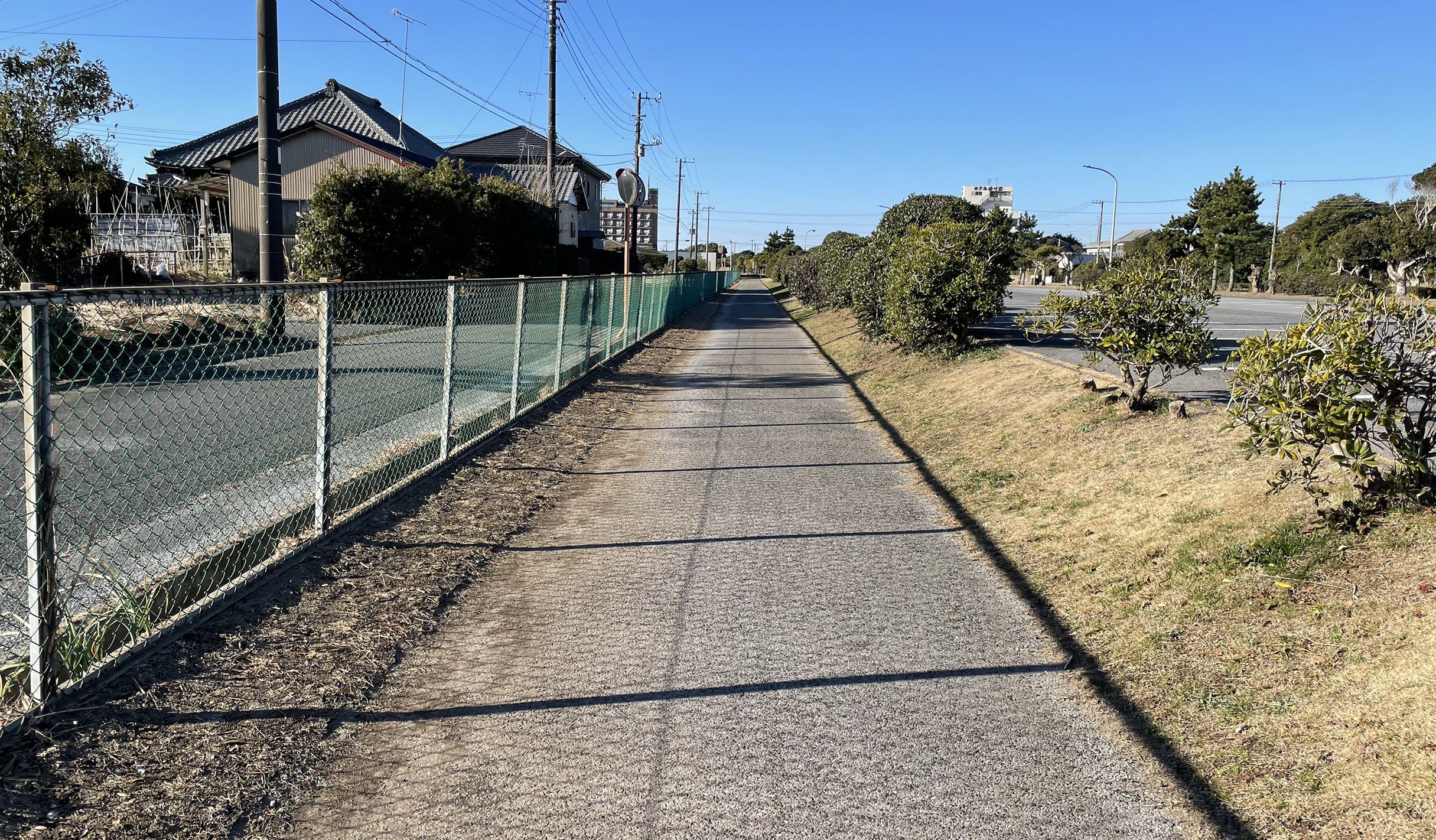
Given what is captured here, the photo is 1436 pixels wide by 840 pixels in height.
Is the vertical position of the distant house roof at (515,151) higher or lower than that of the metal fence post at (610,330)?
higher

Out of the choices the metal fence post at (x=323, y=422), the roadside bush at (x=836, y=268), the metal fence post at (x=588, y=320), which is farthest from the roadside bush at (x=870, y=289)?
the metal fence post at (x=323, y=422)

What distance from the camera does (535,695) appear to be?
368 centimetres

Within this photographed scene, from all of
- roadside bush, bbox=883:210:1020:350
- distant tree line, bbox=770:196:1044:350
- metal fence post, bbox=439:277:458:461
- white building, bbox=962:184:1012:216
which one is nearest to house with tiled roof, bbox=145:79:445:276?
distant tree line, bbox=770:196:1044:350

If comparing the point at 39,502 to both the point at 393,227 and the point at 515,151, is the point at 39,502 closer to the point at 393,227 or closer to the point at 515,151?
the point at 393,227

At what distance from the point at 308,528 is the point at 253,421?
329cm

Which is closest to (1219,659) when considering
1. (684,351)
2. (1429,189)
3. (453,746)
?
(453,746)

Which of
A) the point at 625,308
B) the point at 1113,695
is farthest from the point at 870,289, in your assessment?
the point at 1113,695

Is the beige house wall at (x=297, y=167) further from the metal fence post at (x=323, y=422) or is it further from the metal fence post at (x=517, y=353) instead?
the metal fence post at (x=323, y=422)

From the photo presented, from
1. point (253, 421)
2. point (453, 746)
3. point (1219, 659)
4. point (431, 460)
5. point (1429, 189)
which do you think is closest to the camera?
point (453, 746)

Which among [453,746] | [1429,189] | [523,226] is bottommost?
[453,746]

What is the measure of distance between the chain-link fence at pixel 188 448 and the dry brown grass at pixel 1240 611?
387 centimetres

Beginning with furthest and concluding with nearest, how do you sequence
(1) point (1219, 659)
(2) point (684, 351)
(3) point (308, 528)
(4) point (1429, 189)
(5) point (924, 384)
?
(4) point (1429, 189), (2) point (684, 351), (5) point (924, 384), (3) point (308, 528), (1) point (1219, 659)

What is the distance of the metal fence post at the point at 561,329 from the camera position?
35.2 feet

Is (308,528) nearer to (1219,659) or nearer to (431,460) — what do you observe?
(431,460)
